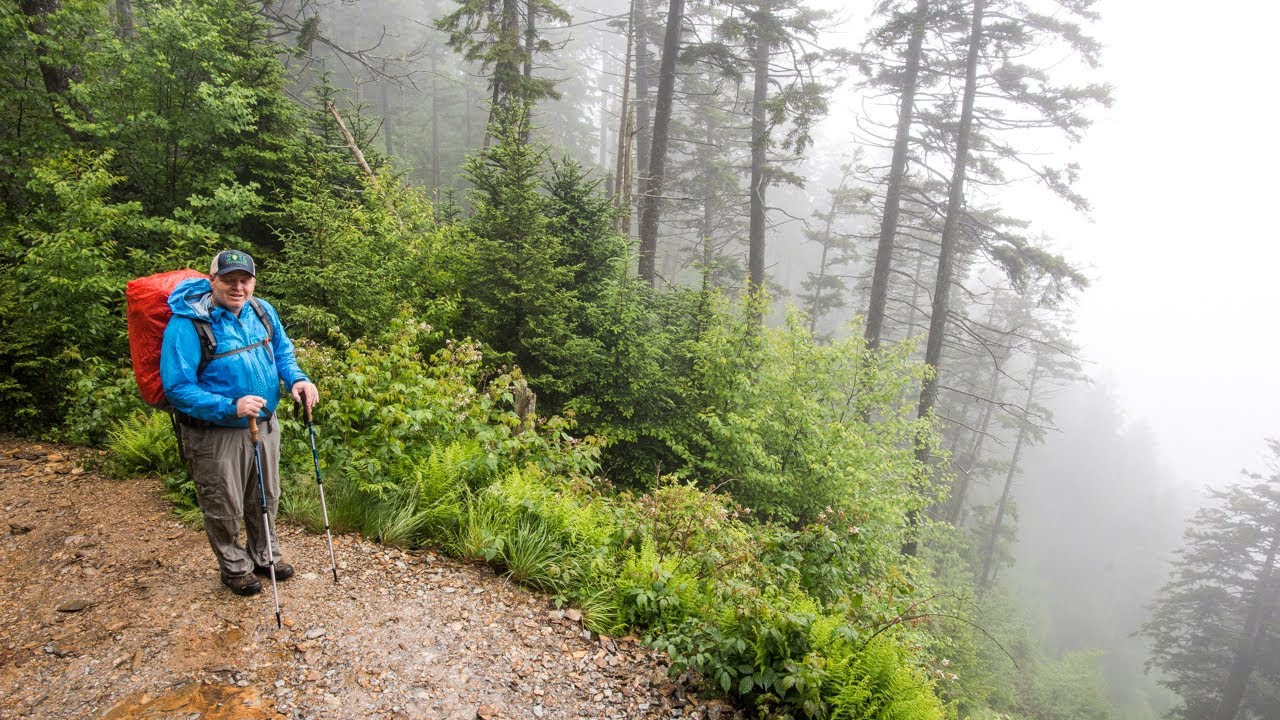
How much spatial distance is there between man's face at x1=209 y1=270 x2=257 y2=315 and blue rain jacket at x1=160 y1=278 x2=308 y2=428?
0.14 feet

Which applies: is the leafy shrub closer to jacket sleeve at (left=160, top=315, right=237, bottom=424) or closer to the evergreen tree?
jacket sleeve at (left=160, top=315, right=237, bottom=424)

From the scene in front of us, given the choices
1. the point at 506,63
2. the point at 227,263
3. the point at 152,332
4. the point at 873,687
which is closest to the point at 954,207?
the point at 506,63

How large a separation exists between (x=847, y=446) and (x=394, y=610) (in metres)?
7.09

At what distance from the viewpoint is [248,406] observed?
3.05 metres

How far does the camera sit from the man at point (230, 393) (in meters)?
3.00

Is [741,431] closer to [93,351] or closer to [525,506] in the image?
[525,506]

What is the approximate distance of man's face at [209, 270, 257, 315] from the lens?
124 inches

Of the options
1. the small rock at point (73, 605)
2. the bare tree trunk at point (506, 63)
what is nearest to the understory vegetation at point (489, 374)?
the small rock at point (73, 605)

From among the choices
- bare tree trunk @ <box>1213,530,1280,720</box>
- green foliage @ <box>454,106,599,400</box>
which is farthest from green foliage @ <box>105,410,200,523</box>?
bare tree trunk @ <box>1213,530,1280,720</box>

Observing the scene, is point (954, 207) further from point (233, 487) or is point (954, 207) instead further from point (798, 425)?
point (233, 487)

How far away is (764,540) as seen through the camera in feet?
16.4

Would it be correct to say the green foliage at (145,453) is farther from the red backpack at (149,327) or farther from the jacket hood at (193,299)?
the jacket hood at (193,299)

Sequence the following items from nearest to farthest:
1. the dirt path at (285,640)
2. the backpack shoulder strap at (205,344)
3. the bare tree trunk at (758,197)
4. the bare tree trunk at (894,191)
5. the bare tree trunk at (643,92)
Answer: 1. the dirt path at (285,640)
2. the backpack shoulder strap at (205,344)
3. the bare tree trunk at (894,191)
4. the bare tree trunk at (758,197)
5. the bare tree trunk at (643,92)

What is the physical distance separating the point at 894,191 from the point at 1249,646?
86.7 ft
